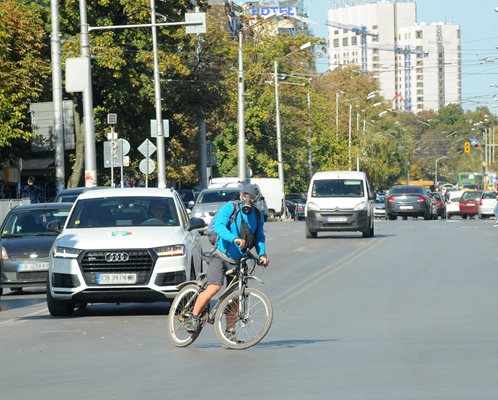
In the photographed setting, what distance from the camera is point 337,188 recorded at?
44906 mm

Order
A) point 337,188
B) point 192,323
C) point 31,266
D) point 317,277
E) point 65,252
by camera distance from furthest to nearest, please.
Result: point 337,188 < point 317,277 < point 31,266 < point 65,252 < point 192,323

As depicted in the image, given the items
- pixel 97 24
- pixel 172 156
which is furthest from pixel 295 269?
pixel 172 156

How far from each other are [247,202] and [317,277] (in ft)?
41.2

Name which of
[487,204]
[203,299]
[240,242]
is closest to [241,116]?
[487,204]

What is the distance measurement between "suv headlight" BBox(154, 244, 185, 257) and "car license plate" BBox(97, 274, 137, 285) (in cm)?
44

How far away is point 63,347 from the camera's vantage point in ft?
50.7

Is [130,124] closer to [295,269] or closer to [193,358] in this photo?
[295,269]

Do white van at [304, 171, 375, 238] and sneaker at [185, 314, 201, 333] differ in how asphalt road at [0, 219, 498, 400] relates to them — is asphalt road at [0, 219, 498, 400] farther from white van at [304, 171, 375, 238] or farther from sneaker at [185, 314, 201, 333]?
white van at [304, 171, 375, 238]

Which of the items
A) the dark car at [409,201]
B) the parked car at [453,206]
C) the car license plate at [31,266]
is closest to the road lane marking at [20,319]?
the car license plate at [31,266]

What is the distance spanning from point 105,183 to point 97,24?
8068 millimetres

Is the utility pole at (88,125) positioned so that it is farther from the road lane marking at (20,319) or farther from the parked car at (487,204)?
the parked car at (487,204)

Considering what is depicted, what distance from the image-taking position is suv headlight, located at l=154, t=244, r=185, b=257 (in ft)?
61.3

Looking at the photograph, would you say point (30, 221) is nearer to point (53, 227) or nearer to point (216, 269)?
point (53, 227)

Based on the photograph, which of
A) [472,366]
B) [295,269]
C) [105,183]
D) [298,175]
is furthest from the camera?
[298,175]
